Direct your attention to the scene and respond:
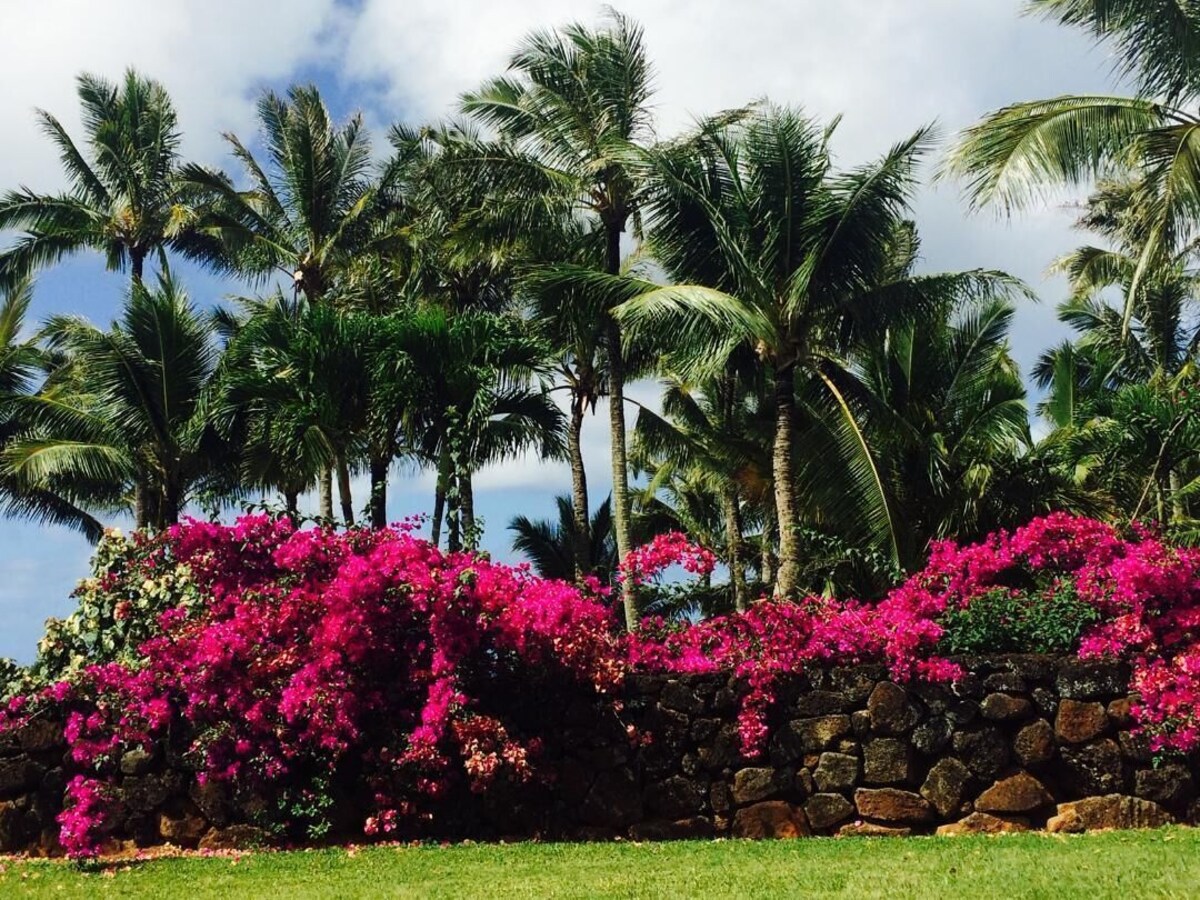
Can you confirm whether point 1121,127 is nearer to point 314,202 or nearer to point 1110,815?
point 1110,815

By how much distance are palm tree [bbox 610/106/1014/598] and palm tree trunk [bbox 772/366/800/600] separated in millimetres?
14

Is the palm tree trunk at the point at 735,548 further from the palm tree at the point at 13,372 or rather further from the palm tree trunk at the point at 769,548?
the palm tree at the point at 13,372

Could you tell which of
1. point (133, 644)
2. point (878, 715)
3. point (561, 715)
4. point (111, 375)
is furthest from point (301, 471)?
point (878, 715)

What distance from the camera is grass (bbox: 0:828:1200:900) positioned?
296 inches

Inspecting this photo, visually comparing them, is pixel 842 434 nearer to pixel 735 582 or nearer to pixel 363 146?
pixel 735 582

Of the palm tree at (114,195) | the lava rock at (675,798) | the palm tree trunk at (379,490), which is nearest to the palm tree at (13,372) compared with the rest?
the palm tree at (114,195)

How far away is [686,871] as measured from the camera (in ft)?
27.6

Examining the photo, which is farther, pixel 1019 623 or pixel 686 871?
pixel 1019 623

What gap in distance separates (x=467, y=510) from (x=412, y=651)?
6253mm

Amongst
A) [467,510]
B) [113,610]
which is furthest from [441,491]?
[113,610]

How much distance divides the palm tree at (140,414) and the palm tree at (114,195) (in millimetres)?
5596

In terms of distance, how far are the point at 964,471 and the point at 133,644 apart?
1384 cm

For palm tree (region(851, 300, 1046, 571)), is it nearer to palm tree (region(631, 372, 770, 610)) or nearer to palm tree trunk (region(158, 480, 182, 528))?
palm tree (region(631, 372, 770, 610))

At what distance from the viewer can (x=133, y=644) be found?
36.3ft
